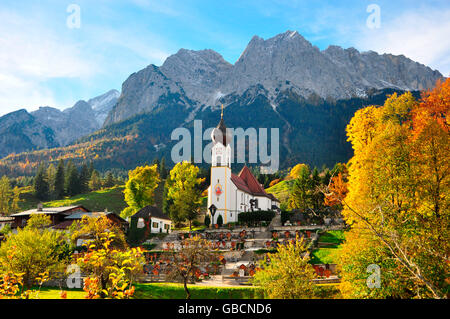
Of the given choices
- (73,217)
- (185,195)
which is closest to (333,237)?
(185,195)

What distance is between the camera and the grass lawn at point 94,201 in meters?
83.1

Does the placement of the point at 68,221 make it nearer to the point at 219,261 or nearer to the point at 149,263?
the point at 149,263

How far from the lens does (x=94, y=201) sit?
87.1 m

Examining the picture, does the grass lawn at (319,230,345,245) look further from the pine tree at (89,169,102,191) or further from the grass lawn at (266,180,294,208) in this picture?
the pine tree at (89,169,102,191)

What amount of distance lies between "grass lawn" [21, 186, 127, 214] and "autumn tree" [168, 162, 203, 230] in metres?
27.0

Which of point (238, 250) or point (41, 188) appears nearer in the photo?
point (238, 250)

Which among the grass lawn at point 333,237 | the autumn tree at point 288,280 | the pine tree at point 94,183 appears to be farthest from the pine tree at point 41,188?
the autumn tree at point 288,280

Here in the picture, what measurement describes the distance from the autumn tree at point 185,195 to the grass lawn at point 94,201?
27.0 metres

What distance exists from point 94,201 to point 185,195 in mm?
40418

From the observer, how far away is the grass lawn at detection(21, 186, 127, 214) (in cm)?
8306

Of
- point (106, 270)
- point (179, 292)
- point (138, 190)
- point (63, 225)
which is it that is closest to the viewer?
point (106, 270)

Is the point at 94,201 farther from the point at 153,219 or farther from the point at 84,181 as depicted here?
the point at 153,219

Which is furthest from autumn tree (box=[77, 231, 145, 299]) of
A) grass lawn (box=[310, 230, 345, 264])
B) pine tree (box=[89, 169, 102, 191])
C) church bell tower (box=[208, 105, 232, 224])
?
pine tree (box=[89, 169, 102, 191])
